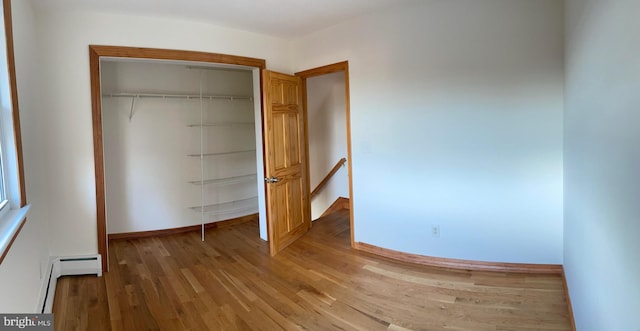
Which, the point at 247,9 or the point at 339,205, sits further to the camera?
the point at 339,205

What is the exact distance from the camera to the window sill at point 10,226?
5.06 feet

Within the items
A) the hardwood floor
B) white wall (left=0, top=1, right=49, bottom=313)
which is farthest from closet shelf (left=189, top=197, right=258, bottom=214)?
white wall (left=0, top=1, right=49, bottom=313)

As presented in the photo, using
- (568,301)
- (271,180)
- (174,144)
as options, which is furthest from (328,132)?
(568,301)

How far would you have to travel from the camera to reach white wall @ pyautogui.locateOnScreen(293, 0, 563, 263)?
2734mm

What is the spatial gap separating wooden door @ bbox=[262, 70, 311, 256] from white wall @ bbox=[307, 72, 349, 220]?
122 centimetres

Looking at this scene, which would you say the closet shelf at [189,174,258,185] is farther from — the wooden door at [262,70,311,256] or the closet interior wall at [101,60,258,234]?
the wooden door at [262,70,311,256]

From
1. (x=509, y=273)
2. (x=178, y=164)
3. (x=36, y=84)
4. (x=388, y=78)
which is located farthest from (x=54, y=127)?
(x=509, y=273)

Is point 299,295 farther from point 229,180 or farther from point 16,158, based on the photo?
point 229,180

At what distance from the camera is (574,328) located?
6.81 ft

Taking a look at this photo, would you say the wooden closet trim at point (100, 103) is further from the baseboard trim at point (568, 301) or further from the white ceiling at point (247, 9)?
the baseboard trim at point (568, 301)

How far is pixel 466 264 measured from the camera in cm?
308

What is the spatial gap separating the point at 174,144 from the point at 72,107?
149cm

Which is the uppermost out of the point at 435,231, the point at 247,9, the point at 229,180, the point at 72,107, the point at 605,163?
the point at 247,9

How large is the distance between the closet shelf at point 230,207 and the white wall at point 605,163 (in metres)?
3.99
